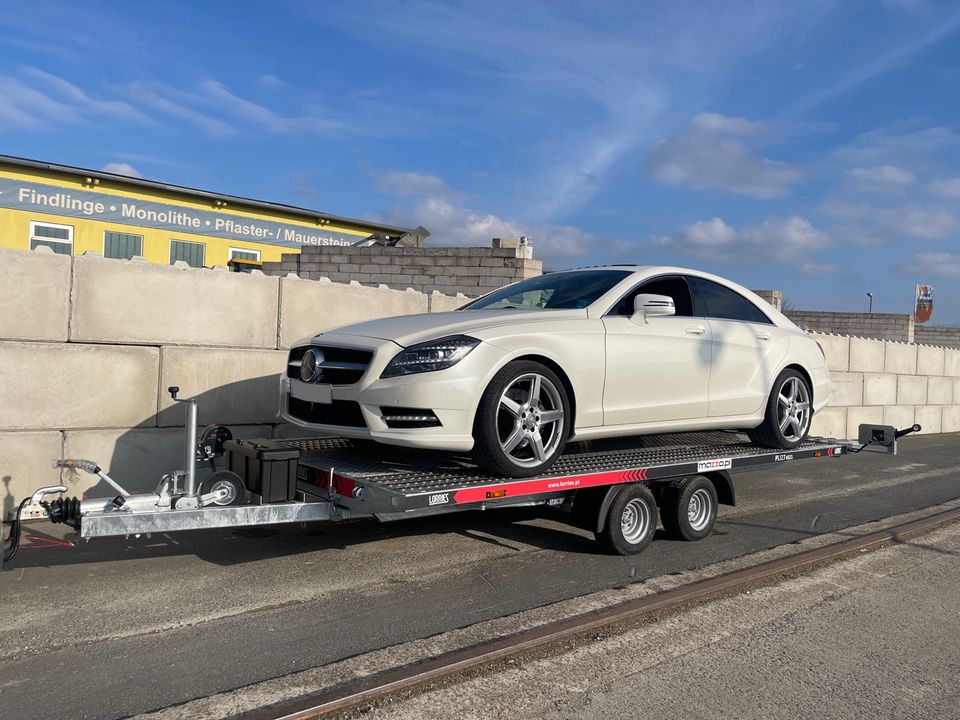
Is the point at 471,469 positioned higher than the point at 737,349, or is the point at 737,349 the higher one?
the point at 737,349

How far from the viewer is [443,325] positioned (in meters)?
5.12

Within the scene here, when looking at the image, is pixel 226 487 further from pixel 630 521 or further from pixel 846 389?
pixel 846 389

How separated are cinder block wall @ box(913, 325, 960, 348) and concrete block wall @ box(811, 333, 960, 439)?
487 inches

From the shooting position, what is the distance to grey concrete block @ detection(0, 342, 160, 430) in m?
6.25

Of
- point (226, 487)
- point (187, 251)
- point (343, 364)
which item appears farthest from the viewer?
point (187, 251)

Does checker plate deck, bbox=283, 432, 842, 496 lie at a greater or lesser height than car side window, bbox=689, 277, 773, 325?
lesser

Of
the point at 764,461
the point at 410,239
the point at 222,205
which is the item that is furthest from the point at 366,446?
the point at 222,205

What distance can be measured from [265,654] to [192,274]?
4.17 m

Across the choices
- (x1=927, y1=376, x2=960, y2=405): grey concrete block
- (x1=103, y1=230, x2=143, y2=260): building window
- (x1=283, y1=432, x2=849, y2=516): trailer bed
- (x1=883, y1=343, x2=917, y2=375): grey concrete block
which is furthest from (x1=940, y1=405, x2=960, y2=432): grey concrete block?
(x1=103, y1=230, x2=143, y2=260): building window

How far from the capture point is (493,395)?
4.95 m

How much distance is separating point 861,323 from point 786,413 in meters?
19.1

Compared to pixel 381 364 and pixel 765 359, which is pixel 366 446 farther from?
pixel 765 359

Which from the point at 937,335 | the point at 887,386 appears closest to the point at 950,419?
the point at 887,386

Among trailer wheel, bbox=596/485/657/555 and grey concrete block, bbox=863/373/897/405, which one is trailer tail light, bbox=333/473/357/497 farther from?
grey concrete block, bbox=863/373/897/405
